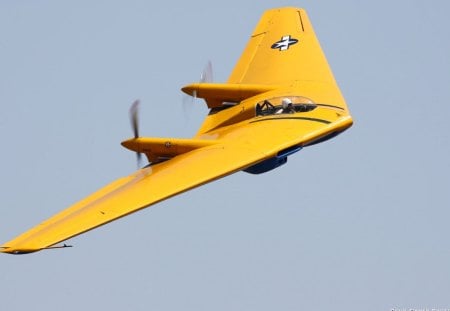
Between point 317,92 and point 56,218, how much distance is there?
17573 mm

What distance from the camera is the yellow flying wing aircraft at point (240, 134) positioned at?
2630 inches

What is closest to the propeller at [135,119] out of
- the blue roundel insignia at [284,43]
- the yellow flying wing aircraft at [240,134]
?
the yellow flying wing aircraft at [240,134]

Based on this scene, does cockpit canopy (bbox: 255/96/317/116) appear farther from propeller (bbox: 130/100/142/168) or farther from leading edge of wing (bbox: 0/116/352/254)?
propeller (bbox: 130/100/142/168)

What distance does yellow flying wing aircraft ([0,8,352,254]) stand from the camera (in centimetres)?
6681

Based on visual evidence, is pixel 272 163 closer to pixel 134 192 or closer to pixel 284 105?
pixel 284 105

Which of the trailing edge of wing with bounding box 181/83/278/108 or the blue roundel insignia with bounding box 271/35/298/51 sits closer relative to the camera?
the trailing edge of wing with bounding box 181/83/278/108

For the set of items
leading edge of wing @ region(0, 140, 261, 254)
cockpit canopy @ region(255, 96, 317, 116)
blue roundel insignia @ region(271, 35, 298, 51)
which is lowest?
leading edge of wing @ region(0, 140, 261, 254)

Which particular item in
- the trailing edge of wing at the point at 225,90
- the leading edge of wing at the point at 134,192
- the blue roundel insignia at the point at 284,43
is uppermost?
the blue roundel insignia at the point at 284,43

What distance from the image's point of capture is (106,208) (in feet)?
220

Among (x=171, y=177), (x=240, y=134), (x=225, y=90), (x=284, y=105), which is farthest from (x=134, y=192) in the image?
(x=225, y=90)

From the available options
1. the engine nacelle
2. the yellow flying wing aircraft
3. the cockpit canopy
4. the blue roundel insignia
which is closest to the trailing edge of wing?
the yellow flying wing aircraft

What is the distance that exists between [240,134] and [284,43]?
1374cm

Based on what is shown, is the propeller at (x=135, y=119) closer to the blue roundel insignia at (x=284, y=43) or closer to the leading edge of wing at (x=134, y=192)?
the leading edge of wing at (x=134, y=192)

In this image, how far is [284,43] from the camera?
281 ft
